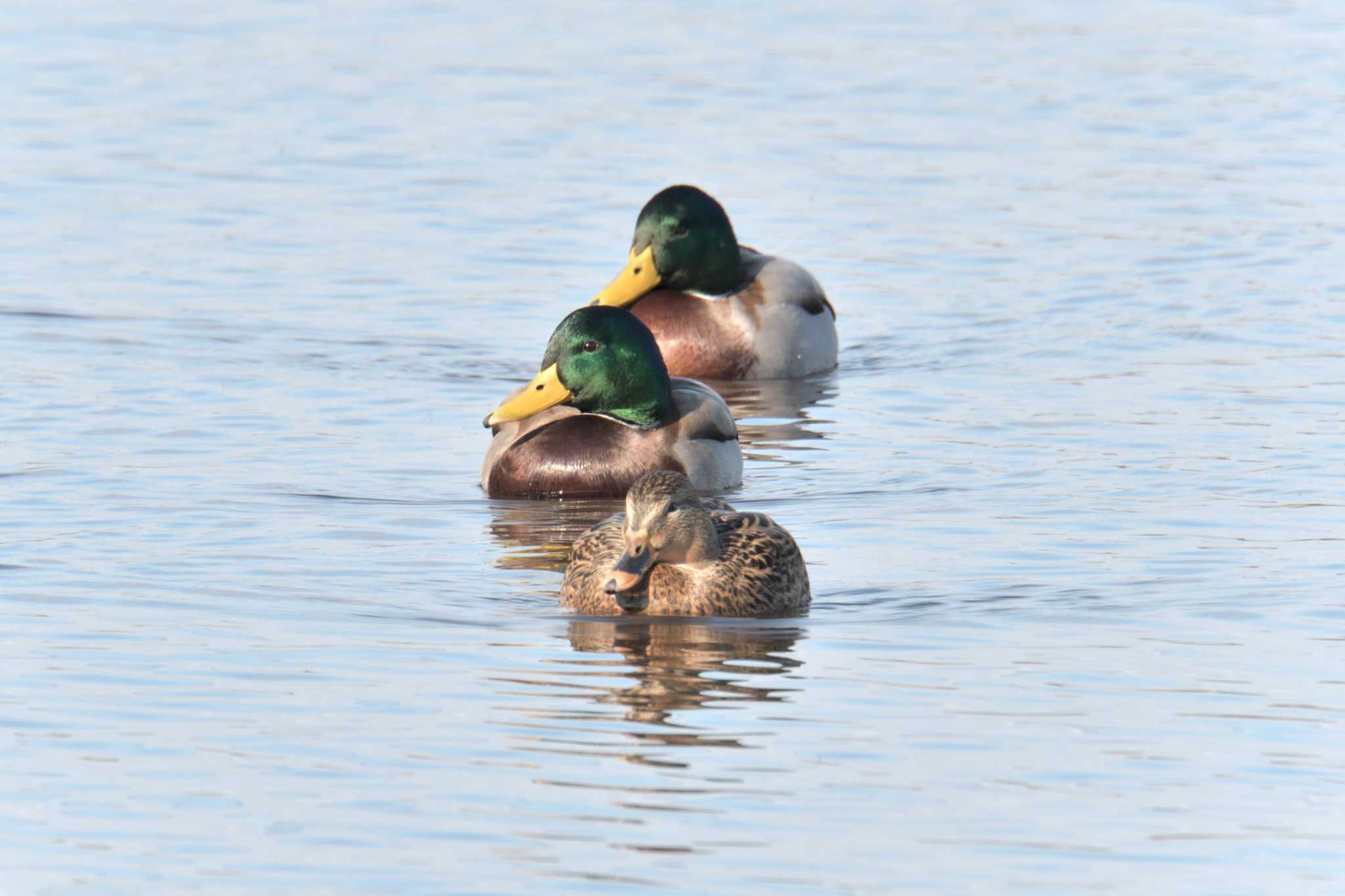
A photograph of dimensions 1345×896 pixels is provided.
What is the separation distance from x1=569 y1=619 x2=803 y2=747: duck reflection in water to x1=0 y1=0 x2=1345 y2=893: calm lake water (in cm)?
3

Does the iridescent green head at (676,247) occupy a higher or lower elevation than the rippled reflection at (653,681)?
higher

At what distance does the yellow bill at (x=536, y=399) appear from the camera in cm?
1166

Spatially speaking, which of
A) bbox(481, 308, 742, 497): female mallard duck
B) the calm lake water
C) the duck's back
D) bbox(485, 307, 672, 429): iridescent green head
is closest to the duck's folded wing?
bbox(481, 308, 742, 497): female mallard duck

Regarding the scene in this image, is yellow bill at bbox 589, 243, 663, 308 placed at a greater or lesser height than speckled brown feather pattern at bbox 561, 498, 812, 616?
greater

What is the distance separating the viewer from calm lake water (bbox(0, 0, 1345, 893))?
Answer: 21.9ft

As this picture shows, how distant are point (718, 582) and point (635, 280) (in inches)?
248

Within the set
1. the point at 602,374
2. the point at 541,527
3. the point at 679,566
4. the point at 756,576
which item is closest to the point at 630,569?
the point at 679,566

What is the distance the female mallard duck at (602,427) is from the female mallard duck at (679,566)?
7.91 feet

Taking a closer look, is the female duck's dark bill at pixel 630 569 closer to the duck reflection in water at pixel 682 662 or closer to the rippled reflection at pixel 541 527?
the duck reflection in water at pixel 682 662

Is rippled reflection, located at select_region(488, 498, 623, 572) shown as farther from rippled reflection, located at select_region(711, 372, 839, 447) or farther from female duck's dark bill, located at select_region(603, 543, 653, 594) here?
rippled reflection, located at select_region(711, 372, 839, 447)

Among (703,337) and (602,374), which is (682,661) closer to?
(602,374)

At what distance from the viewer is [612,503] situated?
1145 cm

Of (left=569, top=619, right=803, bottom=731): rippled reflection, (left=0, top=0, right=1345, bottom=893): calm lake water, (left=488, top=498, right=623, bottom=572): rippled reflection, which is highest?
(left=0, top=0, right=1345, bottom=893): calm lake water

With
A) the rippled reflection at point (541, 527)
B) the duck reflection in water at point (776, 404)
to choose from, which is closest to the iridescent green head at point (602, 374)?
the rippled reflection at point (541, 527)
